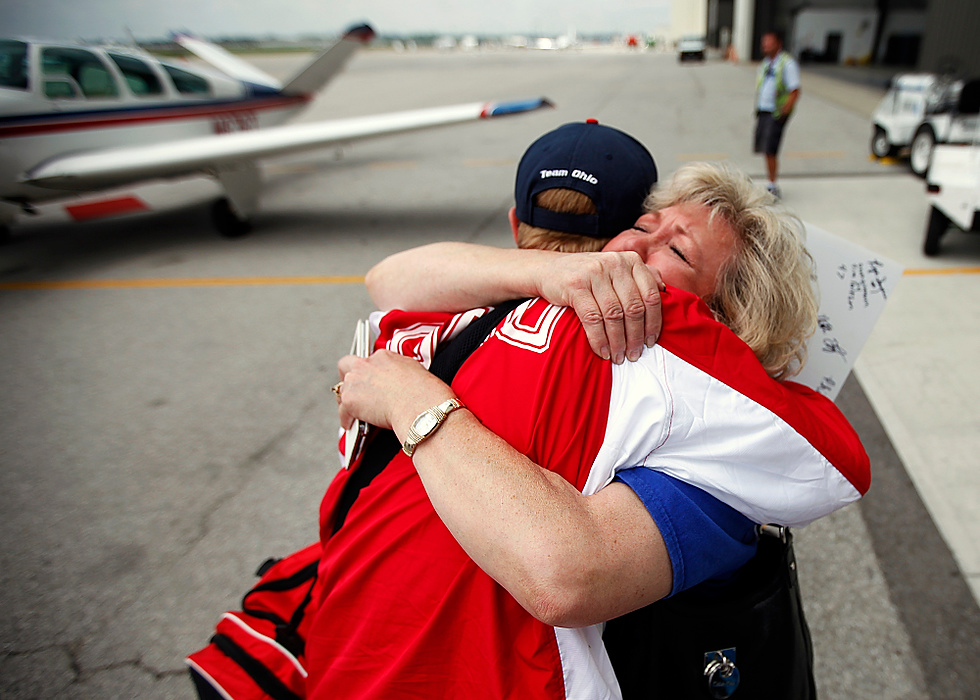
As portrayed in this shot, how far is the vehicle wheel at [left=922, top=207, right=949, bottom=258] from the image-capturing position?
4.75 m

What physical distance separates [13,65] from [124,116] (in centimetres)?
117

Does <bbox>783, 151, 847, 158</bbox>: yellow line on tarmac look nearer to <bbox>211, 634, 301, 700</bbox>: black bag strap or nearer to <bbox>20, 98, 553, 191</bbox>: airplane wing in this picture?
<bbox>20, 98, 553, 191</bbox>: airplane wing

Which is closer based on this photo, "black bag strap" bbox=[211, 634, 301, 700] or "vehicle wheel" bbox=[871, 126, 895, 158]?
"black bag strap" bbox=[211, 634, 301, 700]

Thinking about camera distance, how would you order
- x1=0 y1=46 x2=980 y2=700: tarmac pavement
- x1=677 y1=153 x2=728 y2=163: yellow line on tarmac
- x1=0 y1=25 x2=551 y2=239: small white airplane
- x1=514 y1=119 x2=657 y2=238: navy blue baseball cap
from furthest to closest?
x1=677 y1=153 x2=728 y2=163: yellow line on tarmac → x1=0 y1=25 x2=551 y2=239: small white airplane → x1=0 y1=46 x2=980 y2=700: tarmac pavement → x1=514 y1=119 x2=657 y2=238: navy blue baseball cap

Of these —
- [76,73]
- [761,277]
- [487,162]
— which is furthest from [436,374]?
[487,162]

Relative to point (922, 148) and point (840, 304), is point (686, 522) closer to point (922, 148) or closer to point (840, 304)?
point (840, 304)

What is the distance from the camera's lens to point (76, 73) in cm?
615

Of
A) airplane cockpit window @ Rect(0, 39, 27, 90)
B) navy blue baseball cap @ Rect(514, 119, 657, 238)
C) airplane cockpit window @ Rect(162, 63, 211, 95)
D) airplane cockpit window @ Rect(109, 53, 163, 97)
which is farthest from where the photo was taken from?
airplane cockpit window @ Rect(162, 63, 211, 95)

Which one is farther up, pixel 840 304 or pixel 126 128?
pixel 126 128

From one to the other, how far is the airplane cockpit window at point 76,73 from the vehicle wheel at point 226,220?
5.43ft

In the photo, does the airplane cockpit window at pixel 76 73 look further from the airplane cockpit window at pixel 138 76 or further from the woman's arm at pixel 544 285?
the woman's arm at pixel 544 285

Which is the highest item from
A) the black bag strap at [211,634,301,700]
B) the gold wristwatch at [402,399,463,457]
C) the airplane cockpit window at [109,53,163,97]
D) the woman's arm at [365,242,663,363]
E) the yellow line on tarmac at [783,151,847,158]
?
the airplane cockpit window at [109,53,163,97]

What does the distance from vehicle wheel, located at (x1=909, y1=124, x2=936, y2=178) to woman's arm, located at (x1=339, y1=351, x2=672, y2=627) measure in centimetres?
846

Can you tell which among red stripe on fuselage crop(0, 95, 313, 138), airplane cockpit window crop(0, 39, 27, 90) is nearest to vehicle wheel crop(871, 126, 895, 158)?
red stripe on fuselage crop(0, 95, 313, 138)
